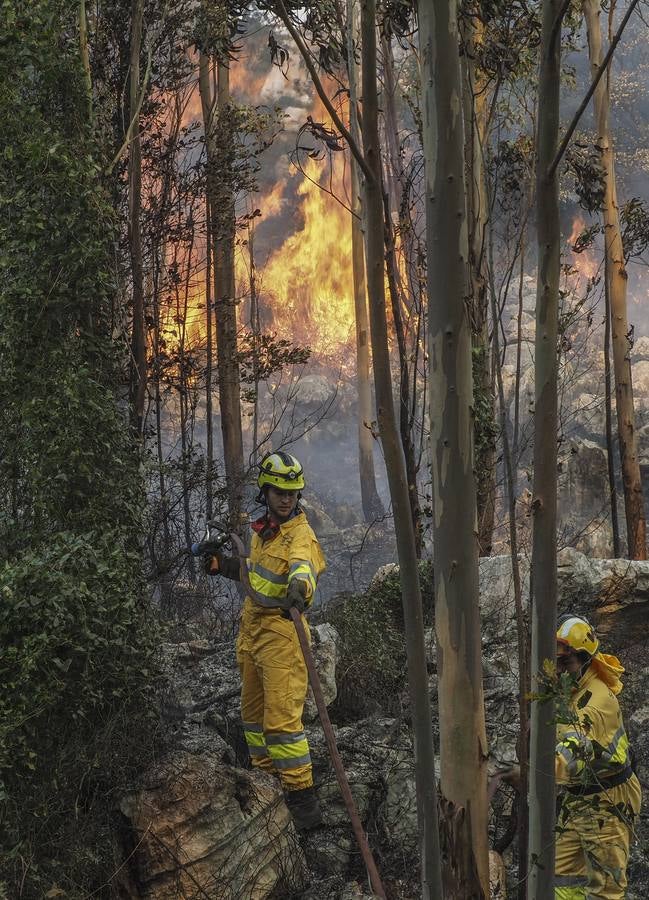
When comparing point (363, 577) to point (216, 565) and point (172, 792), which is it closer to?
point (216, 565)

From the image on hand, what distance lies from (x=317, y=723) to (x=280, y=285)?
2559 cm

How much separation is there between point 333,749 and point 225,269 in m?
9.61

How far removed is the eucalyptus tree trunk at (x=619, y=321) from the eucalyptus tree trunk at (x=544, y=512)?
10279 millimetres

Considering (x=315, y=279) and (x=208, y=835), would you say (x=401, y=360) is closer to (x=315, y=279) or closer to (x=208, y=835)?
(x=208, y=835)

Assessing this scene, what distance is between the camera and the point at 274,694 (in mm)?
5117

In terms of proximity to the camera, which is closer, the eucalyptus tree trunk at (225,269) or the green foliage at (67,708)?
the green foliage at (67,708)

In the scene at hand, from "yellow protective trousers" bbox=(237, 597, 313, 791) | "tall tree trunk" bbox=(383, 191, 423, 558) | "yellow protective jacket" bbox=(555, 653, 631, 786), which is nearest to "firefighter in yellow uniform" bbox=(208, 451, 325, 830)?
"yellow protective trousers" bbox=(237, 597, 313, 791)

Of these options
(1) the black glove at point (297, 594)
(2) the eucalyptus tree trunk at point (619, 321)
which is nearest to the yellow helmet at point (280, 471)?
(1) the black glove at point (297, 594)

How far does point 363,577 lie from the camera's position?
707 inches

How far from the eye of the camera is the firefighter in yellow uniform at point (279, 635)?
507 cm

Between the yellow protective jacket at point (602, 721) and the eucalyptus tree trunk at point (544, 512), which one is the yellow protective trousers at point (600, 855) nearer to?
the yellow protective jacket at point (602, 721)

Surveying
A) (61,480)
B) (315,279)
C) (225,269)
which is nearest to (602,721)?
(61,480)

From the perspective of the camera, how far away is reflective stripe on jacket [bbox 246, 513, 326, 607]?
17.1 feet

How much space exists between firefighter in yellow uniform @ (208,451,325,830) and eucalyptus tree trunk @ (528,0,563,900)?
2.40 metres
